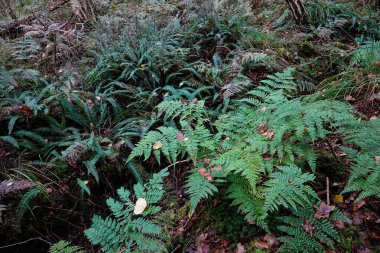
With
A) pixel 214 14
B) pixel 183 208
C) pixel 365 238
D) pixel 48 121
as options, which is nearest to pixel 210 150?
pixel 183 208

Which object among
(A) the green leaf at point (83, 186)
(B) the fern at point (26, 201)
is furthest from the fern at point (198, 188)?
(B) the fern at point (26, 201)

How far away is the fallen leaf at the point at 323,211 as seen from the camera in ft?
5.36

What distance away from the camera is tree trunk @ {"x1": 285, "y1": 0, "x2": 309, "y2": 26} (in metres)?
4.55

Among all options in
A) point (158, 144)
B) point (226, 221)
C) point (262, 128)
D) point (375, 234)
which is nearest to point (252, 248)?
point (226, 221)

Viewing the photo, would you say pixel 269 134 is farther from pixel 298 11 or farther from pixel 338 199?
pixel 298 11

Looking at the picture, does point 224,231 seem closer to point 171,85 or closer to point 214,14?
point 171,85

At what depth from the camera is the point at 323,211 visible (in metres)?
1.66

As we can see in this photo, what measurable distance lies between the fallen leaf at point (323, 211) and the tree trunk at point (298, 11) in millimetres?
3918

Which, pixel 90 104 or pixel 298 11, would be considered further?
pixel 298 11

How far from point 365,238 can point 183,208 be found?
1323 millimetres

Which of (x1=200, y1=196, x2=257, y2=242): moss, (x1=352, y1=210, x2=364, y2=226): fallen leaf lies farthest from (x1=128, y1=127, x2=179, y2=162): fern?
(x1=352, y1=210, x2=364, y2=226): fallen leaf

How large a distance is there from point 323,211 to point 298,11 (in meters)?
4.06

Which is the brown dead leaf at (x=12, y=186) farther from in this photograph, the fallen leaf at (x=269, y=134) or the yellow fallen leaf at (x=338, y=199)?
the yellow fallen leaf at (x=338, y=199)

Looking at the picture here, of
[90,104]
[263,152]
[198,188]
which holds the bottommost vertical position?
[198,188]
